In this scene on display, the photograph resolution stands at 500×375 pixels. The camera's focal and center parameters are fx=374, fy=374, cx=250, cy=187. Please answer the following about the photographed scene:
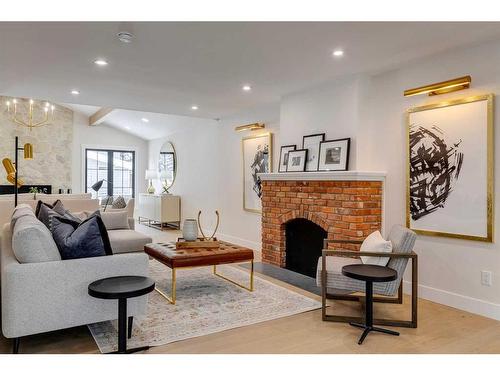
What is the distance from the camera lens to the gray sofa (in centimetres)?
225

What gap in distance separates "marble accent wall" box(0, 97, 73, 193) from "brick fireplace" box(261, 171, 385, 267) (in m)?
7.00

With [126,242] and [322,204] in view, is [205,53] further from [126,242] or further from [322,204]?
[126,242]

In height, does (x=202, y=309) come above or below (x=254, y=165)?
below

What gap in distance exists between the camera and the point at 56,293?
7.73 feet

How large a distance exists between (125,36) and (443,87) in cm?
281

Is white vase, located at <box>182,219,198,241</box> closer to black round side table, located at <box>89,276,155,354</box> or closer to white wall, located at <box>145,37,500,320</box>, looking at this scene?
black round side table, located at <box>89,276,155,354</box>

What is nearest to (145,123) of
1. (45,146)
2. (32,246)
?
(45,146)

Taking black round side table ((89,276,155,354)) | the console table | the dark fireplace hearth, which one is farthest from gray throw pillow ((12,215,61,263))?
the console table

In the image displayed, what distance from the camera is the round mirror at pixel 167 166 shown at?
31.2 ft

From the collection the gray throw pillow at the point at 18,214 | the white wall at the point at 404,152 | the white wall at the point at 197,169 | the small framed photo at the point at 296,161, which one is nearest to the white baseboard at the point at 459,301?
the white wall at the point at 404,152

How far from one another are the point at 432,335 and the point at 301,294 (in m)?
1.31

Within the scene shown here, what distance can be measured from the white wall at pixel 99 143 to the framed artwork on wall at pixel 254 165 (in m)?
5.61
